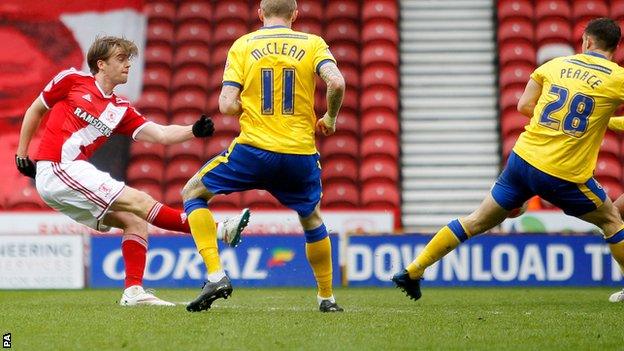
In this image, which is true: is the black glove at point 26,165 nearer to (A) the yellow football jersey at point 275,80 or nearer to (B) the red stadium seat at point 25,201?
(A) the yellow football jersey at point 275,80

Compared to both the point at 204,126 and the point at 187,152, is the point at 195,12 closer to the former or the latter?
the point at 187,152

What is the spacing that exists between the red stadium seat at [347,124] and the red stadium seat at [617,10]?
3956 millimetres

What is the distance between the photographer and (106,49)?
7.48 meters

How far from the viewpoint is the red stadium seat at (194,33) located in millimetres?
16172

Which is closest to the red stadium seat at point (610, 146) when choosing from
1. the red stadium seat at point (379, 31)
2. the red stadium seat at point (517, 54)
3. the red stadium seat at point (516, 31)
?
the red stadium seat at point (517, 54)

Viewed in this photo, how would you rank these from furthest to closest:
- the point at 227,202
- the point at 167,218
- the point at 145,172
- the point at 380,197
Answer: the point at 145,172, the point at 227,202, the point at 380,197, the point at 167,218

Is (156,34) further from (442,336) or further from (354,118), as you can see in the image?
(442,336)

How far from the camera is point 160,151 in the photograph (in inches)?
589

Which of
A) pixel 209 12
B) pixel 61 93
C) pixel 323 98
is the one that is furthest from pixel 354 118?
pixel 61 93

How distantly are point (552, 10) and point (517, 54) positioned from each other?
39.5 inches

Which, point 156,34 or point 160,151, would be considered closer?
point 160,151

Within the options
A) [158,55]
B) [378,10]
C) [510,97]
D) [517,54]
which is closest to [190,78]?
[158,55]

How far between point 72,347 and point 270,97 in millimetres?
2070

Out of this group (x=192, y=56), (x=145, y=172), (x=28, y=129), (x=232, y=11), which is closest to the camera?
(x=28, y=129)
